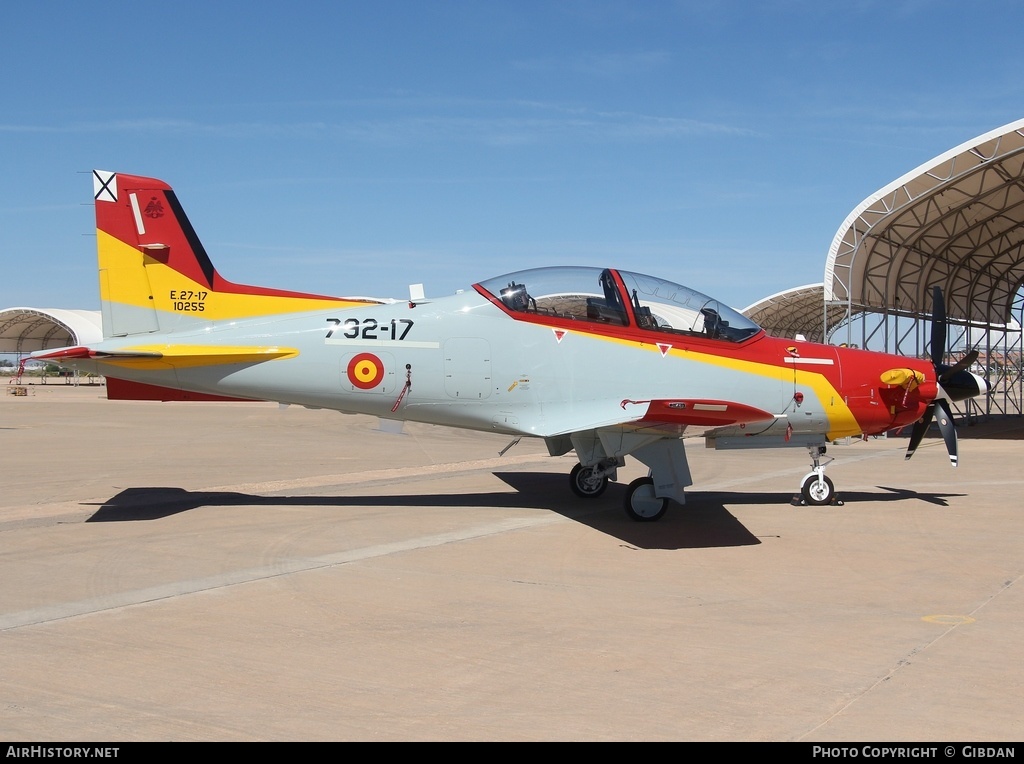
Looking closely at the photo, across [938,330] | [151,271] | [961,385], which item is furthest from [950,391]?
[151,271]

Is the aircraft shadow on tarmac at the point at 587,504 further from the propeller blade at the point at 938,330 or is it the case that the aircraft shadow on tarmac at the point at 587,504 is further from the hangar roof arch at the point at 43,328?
the hangar roof arch at the point at 43,328

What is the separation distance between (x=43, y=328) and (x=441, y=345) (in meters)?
92.0

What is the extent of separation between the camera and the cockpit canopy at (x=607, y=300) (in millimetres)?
11273

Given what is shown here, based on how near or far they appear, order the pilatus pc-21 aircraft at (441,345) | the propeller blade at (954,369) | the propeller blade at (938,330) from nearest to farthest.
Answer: the pilatus pc-21 aircraft at (441,345), the propeller blade at (954,369), the propeller blade at (938,330)

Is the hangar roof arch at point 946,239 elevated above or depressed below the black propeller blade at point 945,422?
above

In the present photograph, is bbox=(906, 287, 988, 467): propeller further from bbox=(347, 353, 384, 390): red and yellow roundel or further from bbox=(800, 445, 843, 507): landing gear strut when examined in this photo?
bbox=(347, 353, 384, 390): red and yellow roundel

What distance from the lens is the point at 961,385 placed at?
40.8 feet

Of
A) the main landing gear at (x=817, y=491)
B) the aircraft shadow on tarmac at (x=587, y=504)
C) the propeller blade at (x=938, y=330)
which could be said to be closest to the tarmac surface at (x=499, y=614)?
the aircraft shadow on tarmac at (x=587, y=504)

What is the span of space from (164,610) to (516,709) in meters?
3.35

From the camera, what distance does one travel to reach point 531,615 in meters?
6.74

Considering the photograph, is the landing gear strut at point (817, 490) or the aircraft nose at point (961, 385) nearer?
the aircraft nose at point (961, 385)

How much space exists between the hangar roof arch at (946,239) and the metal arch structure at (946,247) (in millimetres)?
32

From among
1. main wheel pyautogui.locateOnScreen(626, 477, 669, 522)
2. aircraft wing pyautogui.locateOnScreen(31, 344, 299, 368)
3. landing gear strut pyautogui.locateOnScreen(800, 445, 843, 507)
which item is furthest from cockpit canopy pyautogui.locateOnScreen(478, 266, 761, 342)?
aircraft wing pyautogui.locateOnScreen(31, 344, 299, 368)
